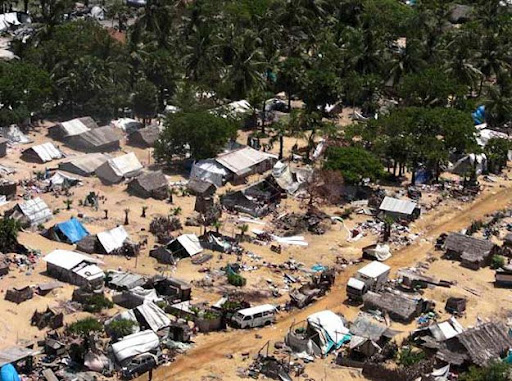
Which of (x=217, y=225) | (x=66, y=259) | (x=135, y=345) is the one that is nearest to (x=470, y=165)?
(x=217, y=225)

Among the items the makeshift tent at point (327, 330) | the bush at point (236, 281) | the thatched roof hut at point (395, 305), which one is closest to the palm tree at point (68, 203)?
the bush at point (236, 281)

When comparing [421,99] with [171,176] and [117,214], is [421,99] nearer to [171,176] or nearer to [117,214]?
[171,176]

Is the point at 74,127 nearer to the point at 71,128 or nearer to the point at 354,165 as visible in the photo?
the point at 71,128

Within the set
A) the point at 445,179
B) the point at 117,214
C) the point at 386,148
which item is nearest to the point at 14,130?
the point at 117,214

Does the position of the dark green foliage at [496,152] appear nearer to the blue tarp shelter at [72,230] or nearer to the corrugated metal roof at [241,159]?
the corrugated metal roof at [241,159]

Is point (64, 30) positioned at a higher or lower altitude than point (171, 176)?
higher

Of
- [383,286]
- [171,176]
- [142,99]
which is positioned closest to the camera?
[383,286]
